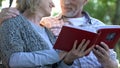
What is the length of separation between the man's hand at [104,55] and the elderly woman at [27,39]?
0.36 meters

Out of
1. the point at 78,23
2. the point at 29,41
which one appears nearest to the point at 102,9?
the point at 78,23

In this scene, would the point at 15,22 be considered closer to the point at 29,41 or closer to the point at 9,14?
the point at 9,14

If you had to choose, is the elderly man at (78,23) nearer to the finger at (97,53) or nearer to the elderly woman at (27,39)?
the finger at (97,53)

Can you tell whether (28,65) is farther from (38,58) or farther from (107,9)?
(107,9)

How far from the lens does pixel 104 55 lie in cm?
433

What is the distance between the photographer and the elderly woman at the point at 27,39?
4082mm

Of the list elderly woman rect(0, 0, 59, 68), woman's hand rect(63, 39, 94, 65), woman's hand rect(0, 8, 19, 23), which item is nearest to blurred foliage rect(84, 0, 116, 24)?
elderly woman rect(0, 0, 59, 68)

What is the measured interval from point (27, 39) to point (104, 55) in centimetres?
70

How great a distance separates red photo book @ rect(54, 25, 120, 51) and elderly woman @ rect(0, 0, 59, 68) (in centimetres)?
18

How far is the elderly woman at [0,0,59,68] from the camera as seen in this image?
161 inches

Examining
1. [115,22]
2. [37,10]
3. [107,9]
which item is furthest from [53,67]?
[107,9]

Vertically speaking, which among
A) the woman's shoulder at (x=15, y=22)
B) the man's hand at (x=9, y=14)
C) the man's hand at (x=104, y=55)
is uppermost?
the man's hand at (x=9, y=14)

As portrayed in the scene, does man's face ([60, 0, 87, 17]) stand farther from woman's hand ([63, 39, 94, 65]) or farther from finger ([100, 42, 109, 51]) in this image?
woman's hand ([63, 39, 94, 65])

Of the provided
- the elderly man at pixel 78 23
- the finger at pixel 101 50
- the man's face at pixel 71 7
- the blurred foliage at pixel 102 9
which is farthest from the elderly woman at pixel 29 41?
the blurred foliage at pixel 102 9
